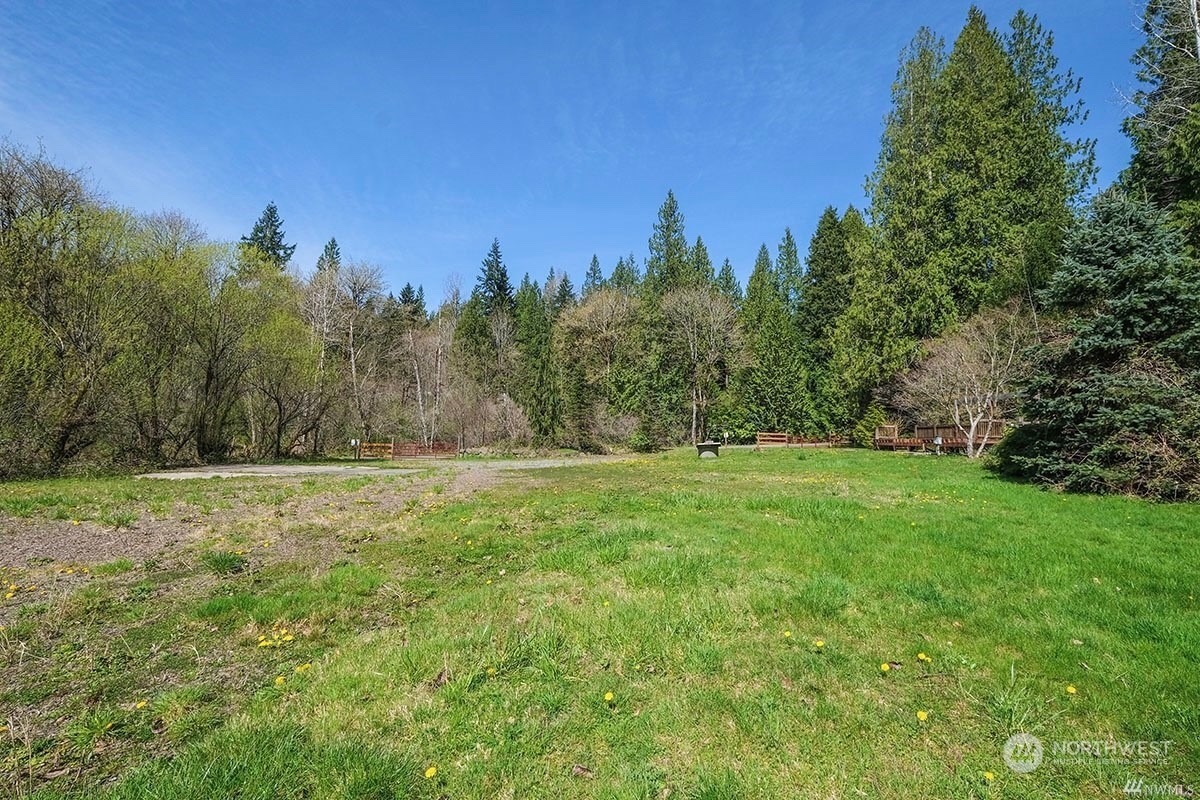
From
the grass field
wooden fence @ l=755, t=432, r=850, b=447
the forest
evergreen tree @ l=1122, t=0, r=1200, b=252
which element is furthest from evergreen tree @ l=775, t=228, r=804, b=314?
the grass field

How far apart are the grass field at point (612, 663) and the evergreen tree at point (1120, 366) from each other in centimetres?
339

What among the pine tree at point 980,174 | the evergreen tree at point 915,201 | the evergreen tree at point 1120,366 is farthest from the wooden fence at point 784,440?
the evergreen tree at point 1120,366

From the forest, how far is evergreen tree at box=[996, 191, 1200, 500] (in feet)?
0.16

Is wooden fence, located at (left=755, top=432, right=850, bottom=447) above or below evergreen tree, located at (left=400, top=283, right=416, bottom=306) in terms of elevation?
below

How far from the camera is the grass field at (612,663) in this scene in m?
2.65

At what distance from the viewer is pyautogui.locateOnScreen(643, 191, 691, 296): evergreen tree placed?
48906 millimetres

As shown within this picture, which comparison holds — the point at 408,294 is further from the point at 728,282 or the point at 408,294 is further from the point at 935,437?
the point at 935,437

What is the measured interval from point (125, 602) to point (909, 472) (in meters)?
17.3

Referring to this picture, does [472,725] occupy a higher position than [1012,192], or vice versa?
[1012,192]

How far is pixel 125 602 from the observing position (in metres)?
5.04

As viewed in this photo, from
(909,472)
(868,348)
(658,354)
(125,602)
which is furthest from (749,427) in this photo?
(125,602)

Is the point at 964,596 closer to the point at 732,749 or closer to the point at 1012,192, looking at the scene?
the point at 732,749

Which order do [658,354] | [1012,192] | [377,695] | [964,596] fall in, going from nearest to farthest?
[377,695]
[964,596]
[1012,192]
[658,354]

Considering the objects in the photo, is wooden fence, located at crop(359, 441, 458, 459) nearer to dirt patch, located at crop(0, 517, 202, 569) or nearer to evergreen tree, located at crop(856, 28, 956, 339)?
dirt patch, located at crop(0, 517, 202, 569)
